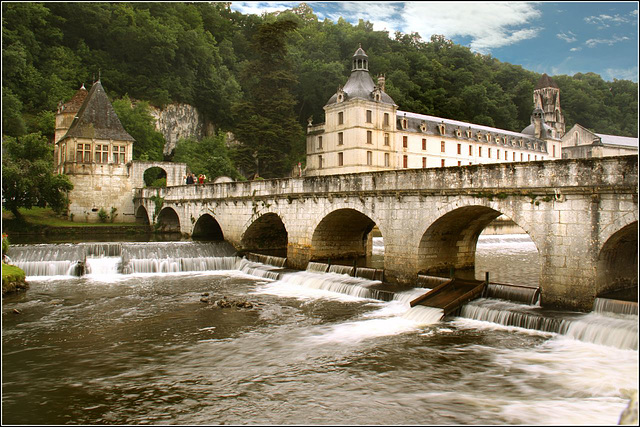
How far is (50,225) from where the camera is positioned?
3522 cm

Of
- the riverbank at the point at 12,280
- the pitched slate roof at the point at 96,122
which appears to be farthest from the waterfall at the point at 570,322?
the pitched slate roof at the point at 96,122

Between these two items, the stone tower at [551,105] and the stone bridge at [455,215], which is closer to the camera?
the stone bridge at [455,215]

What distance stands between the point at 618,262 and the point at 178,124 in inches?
2196

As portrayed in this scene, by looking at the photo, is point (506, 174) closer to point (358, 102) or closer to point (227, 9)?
point (358, 102)

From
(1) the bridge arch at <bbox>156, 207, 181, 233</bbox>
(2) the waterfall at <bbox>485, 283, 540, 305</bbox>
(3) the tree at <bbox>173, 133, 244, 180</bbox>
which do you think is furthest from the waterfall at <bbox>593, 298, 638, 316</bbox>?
(3) the tree at <bbox>173, 133, 244, 180</bbox>

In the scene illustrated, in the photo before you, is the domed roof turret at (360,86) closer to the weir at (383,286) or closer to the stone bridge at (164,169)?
the stone bridge at (164,169)

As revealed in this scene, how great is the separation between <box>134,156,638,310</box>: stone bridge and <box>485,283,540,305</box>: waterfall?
65 centimetres

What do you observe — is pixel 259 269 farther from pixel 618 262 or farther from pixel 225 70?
pixel 225 70

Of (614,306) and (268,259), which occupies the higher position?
(268,259)

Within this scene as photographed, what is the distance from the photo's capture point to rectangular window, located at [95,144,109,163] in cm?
4128

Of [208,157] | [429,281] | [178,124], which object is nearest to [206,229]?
[429,281]

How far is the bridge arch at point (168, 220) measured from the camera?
38.4 m

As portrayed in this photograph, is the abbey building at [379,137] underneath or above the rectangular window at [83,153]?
above

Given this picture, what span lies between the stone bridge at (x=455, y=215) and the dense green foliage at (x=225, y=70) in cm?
2501
